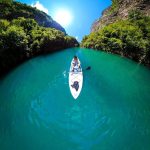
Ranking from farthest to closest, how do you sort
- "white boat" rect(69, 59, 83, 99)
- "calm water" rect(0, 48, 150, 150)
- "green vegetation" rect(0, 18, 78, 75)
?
"green vegetation" rect(0, 18, 78, 75) < "white boat" rect(69, 59, 83, 99) < "calm water" rect(0, 48, 150, 150)

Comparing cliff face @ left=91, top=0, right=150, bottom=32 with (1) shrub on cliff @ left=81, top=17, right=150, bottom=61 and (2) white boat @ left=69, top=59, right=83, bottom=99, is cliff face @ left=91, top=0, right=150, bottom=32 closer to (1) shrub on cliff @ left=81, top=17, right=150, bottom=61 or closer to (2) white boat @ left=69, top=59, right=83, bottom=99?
(1) shrub on cliff @ left=81, top=17, right=150, bottom=61

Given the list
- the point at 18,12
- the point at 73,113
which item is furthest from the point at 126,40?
the point at 18,12

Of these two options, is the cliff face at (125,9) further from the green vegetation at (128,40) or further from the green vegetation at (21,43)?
the green vegetation at (21,43)

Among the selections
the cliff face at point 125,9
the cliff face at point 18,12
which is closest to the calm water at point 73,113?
the cliff face at point 18,12

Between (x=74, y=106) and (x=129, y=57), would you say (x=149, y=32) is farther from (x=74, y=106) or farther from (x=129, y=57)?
(x=74, y=106)

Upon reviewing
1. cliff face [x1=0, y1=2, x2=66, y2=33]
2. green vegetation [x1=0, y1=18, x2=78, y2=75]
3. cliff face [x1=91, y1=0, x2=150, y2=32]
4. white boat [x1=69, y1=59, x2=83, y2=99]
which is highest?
cliff face [x1=91, y1=0, x2=150, y2=32]

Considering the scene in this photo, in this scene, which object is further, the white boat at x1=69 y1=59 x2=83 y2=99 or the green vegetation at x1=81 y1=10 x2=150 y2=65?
the green vegetation at x1=81 y1=10 x2=150 y2=65

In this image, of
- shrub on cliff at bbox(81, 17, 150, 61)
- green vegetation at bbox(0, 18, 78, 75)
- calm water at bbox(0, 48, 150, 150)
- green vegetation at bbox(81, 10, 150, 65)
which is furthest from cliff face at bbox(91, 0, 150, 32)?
calm water at bbox(0, 48, 150, 150)
